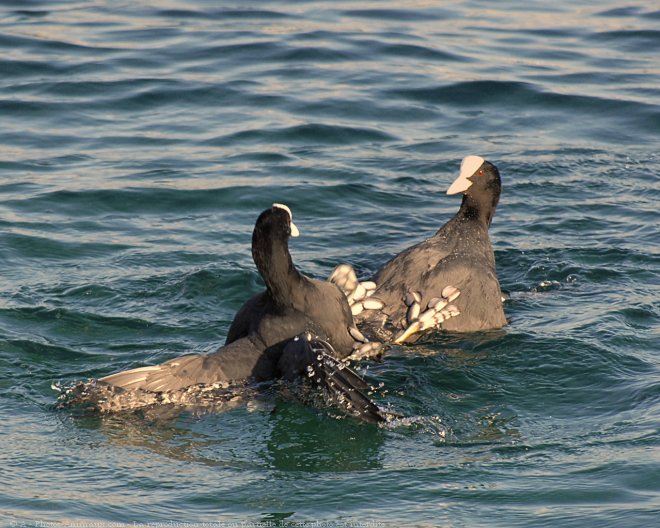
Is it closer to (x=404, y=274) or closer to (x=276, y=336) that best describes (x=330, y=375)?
(x=276, y=336)

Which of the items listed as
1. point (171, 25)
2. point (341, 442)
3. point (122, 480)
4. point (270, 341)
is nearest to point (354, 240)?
point (270, 341)

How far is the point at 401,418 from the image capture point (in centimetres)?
666

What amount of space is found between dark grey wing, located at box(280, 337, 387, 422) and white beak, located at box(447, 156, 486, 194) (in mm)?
2679

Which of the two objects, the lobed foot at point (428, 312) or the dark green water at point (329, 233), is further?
the lobed foot at point (428, 312)

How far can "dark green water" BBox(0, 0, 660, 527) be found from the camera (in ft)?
19.6

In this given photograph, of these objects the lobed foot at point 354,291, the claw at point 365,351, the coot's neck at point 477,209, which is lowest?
the claw at point 365,351

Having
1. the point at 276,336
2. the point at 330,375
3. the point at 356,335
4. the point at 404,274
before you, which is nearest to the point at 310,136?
the point at 404,274

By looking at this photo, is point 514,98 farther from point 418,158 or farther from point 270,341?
point 270,341

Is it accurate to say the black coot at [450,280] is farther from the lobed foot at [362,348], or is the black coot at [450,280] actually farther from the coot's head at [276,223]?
the coot's head at [276,223]

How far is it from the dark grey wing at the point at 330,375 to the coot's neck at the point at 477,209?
2.58 meters

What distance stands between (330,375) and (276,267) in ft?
3.04

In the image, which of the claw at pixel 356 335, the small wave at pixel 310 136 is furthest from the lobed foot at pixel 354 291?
the small wave at pixel 310 136

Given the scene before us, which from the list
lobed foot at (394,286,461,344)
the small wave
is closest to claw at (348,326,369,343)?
lobed foot at (394,286,461,344)

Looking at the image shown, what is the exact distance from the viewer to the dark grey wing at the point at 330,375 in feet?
21.3
